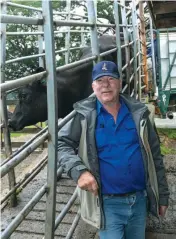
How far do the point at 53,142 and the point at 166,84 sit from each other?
7.57 meters

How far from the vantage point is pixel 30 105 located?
4.44 metres

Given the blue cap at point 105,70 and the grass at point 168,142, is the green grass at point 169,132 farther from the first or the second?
the blue cap at point 105,70

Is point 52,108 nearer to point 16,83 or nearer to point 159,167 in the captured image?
point 16,83

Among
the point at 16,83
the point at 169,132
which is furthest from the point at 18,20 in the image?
the point at 169,132

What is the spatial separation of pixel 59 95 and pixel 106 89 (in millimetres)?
2523

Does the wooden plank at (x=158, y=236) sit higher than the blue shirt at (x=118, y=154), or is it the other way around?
the blue shirt at (x=118, y=154)

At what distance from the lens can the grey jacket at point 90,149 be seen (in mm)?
2156

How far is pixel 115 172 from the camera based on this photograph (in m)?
2.23

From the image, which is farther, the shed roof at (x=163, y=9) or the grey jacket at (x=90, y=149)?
the shed roof at (x=163, y=9)

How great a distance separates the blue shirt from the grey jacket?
0.04m

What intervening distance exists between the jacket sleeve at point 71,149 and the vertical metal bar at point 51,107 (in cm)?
9

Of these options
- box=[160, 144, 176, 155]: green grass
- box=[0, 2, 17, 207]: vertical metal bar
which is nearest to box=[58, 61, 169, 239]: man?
box=[0, 2, 17, 207]: vertical metal bar

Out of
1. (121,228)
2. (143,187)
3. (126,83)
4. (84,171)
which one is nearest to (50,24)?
(84,171)

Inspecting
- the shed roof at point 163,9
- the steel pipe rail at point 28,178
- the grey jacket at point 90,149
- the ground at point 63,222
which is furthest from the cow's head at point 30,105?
the grey jacket at point 90,149
